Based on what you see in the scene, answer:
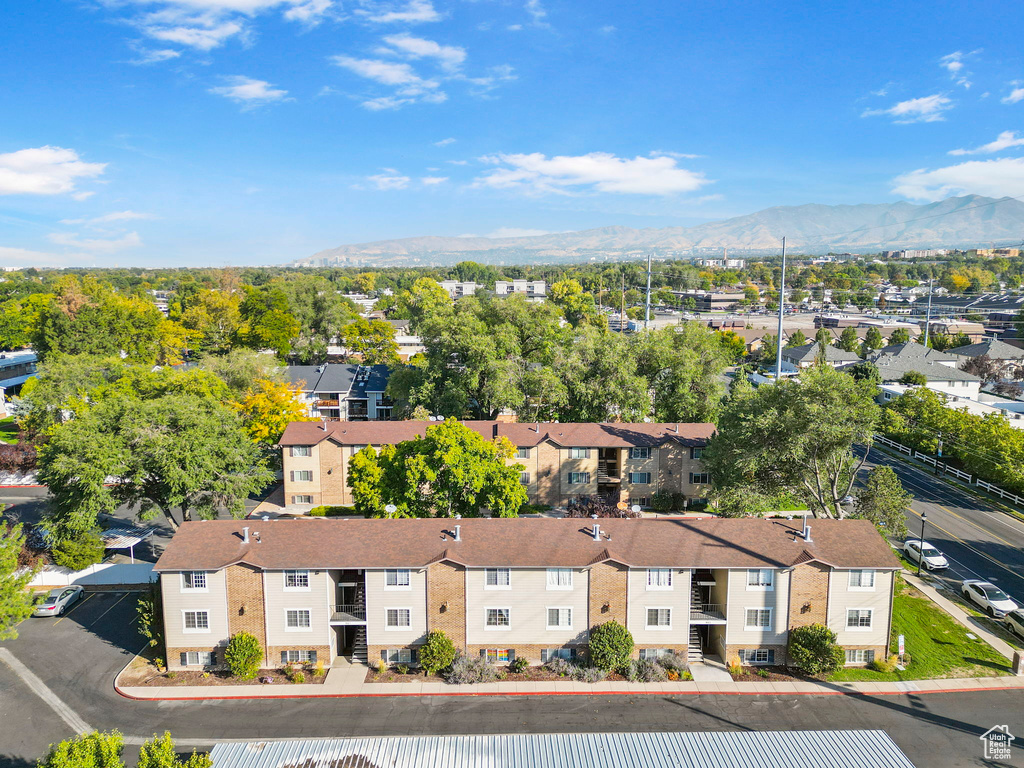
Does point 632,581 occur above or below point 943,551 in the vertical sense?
above

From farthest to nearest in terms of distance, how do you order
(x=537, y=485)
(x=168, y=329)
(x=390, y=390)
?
(x=168, y=329), (x=390, y=390), (x=537, y=485)

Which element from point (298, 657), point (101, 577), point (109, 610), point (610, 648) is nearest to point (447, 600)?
point (298, 657)

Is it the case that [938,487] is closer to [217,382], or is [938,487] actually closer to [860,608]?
[860,608]

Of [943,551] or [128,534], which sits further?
[128,534]

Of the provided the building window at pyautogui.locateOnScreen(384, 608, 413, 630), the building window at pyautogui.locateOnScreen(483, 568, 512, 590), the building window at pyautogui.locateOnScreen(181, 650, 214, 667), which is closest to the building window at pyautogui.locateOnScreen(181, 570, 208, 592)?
the building window at pyautogui.locateOnScreen(181, 650, 214, 667)

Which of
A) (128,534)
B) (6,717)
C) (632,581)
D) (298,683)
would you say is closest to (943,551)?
(632,581)

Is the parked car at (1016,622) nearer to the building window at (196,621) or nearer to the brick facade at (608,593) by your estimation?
the brick facade at (608,593)

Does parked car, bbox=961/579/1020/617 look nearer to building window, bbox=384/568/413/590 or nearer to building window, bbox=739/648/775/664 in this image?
building window, bbox=739/648/775/664
